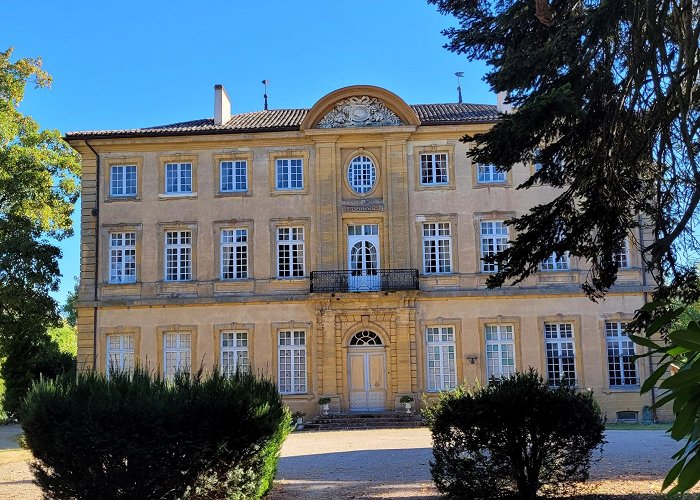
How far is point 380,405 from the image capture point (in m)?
24.7

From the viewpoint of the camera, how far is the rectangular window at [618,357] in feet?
80.5

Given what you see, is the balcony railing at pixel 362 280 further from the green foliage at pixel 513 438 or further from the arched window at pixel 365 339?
the green foliage at pixel 513 438

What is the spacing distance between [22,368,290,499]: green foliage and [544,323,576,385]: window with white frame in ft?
63.0

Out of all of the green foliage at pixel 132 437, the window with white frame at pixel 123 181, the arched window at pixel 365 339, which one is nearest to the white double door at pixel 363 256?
the arched window at pixel 365 339

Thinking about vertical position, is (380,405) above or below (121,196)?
below

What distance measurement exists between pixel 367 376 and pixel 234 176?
8143 millimetres

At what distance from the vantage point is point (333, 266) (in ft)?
82.6

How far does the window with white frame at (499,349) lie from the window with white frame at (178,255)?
1018cm

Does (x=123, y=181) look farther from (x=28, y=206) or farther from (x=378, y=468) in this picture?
(x=378, y=468)

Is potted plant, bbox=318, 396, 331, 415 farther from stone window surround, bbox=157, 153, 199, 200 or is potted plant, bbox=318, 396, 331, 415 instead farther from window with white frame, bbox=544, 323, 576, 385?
stone window surround, bbox=157, 153, 199, 200

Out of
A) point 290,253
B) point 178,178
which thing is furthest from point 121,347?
point 290,253

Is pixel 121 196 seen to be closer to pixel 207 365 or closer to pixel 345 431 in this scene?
pixel 207 365

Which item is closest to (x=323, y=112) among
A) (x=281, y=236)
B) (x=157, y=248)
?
(x=281, y=236)

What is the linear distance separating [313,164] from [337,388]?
24.7 ft
